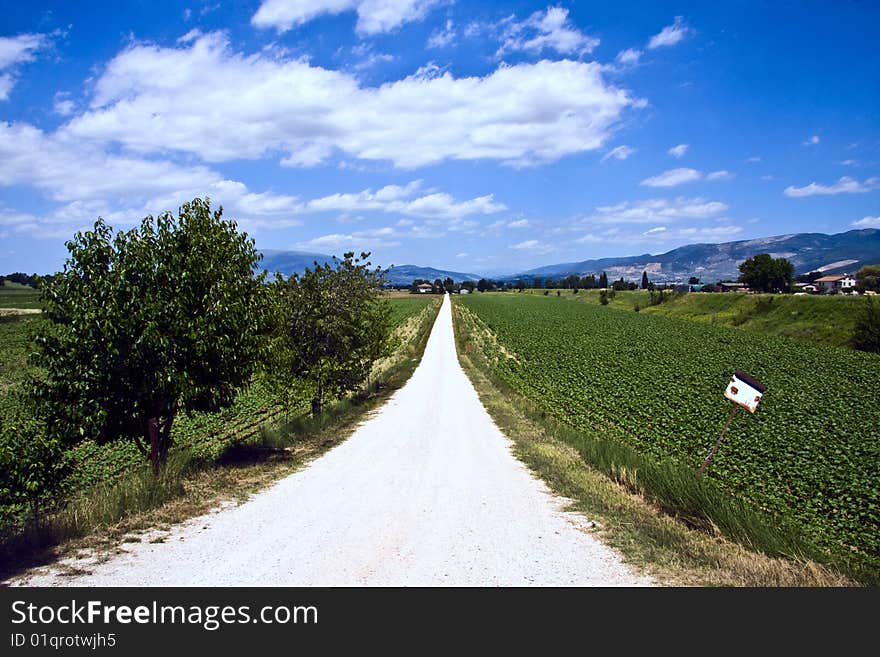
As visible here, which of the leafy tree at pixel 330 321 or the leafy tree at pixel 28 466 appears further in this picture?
the leafy tree at pixel 330 321

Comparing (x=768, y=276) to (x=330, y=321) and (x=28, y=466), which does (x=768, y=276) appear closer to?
(x=330, y=321)

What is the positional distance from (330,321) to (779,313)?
200 ft

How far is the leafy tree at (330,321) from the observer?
23047 mm

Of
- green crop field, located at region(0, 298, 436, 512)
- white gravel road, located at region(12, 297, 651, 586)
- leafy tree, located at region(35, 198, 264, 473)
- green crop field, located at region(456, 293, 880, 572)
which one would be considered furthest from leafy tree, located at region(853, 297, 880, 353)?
leafy tree, located at region(35, 198, 264, 473)

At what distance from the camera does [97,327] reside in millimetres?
11867

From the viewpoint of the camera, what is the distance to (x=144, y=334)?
11.7 meters

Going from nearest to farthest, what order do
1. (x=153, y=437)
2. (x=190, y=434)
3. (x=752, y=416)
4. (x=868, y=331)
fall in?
(x=153, y=437) → (x=752, y=416) → (x=190, y=434) → (x=868, y=331)

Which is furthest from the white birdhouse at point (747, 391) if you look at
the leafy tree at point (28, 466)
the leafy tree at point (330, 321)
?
the leafy tree at point (330, 321)

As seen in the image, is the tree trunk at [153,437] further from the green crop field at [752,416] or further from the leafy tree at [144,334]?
the green crop field at [752,416]

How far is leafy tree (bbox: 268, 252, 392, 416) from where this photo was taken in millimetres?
23047

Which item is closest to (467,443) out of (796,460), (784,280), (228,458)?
(228,458)

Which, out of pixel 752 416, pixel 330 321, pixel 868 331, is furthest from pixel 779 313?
pixel 330 321

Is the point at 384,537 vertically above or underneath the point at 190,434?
above

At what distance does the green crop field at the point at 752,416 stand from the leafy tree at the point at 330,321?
9.06 metres
